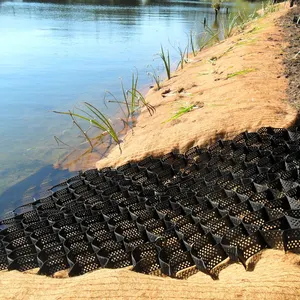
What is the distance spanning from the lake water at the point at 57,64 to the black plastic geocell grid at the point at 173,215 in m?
1.35

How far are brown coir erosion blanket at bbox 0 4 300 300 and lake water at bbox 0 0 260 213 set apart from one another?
132 cm

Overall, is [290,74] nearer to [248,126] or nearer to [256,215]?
[248,126]

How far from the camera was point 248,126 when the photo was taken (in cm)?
486

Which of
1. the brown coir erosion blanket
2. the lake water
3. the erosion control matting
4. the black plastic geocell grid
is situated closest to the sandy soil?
the brown coir erosion blanket

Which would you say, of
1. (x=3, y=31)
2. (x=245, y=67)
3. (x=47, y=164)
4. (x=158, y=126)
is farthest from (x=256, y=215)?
(x=3, y=31)

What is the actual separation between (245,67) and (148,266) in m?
5.09

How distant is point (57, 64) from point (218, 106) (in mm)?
7184

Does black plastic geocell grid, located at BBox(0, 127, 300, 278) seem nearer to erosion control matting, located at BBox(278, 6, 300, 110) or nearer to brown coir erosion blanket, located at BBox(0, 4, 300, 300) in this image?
brown coir erosion blanket, located at BBox(0, 4, 300, 300)

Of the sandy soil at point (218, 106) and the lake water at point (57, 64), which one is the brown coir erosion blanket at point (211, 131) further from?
the lake water at point (57, 64)

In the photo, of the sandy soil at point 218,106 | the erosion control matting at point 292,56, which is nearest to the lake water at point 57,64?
the sandy soil at point 218,106

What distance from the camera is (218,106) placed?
18.4 feet

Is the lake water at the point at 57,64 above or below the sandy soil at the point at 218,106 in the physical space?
below

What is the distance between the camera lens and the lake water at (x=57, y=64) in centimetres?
639

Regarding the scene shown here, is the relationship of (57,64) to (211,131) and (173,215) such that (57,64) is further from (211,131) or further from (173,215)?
(173,215)
